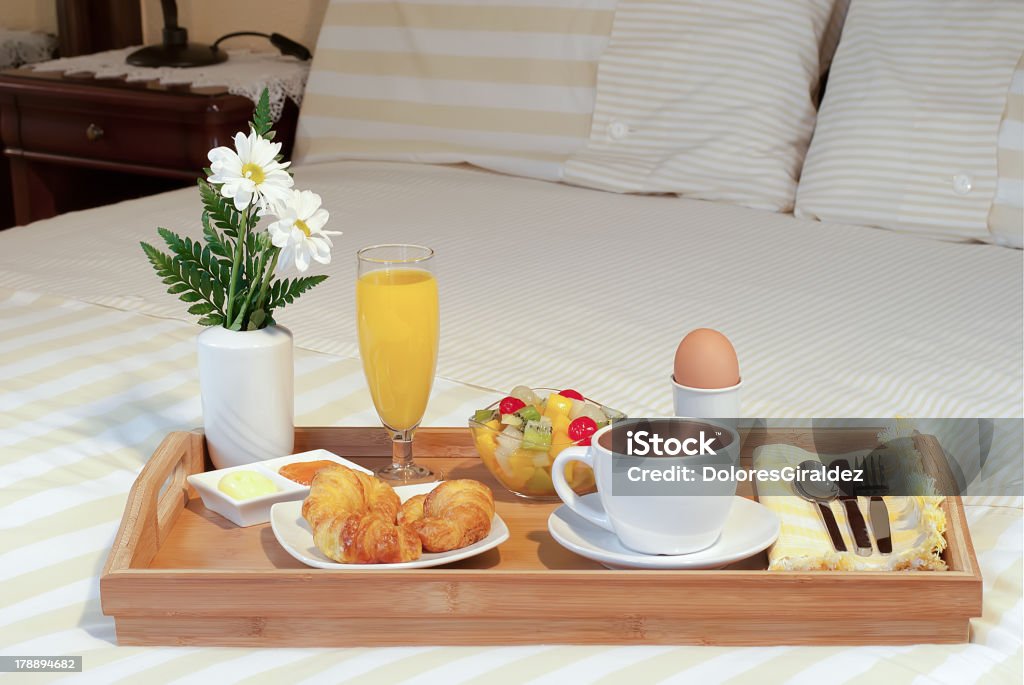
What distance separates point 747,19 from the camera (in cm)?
205

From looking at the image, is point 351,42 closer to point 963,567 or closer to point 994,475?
point 994,475

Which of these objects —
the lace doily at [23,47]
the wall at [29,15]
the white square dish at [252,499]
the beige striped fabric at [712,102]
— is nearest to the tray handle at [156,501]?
the white square dish at [252,499]

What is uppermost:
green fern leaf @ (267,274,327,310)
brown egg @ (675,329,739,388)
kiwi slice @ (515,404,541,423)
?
green fern leaf @ (267,274,327,310)

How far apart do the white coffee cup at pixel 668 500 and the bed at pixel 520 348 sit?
8 centimetres

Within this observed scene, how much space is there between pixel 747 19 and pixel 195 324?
116cm

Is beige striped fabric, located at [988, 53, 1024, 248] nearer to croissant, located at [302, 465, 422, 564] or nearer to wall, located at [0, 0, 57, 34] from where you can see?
croissant, located at [302, 465, 422, 564]

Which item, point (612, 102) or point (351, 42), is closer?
point (612, 102)

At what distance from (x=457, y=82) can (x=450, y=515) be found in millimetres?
1604

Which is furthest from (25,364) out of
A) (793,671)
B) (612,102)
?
(612,102)

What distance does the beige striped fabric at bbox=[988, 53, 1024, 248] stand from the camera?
1781 millimetres

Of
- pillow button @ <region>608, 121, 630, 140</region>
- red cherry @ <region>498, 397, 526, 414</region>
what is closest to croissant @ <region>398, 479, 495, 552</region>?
red cherry @ <region>498, 397, 526, 414</region>

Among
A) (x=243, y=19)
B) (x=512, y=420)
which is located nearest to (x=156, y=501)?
(x=512, y=420)

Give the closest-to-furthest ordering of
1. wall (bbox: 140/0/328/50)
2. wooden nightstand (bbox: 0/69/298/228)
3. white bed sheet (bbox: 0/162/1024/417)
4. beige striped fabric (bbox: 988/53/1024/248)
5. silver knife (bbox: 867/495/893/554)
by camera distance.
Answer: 1. silver knife (bbox: 867/495/893/554)
2. white bed sheet (bbox: 0/162/1024/417)
3. beige striped fabric (bbox: 988/53/1024/248)
4. wooden nightstand (bbox: 0/69/298/228)
5. wall (bbox: 140/0/328/50)

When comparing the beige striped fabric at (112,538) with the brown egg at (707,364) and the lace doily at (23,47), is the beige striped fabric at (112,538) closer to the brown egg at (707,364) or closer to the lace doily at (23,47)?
the brown egg at (707,364)
